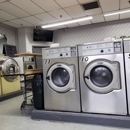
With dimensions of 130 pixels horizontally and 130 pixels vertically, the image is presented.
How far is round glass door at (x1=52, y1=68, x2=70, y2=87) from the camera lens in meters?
2.21

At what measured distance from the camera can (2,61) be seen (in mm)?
4074

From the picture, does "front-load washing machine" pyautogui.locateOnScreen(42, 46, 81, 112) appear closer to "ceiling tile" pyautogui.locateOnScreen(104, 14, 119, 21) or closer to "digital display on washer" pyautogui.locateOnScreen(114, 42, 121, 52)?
"digital display on washer" pyautogui.locateOnScreen(114, 42, 121, 52)

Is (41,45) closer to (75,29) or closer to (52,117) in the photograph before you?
(75,29)

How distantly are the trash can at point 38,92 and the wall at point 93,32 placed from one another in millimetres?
4830

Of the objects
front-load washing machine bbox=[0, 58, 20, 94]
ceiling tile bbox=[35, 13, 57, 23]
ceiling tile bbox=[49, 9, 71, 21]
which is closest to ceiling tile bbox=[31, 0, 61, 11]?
ceiling tile bbox=[49, 9, 71, 21]

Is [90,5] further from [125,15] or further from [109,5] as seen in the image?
[125,15]

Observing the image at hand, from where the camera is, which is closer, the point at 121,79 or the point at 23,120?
the point at 121,79

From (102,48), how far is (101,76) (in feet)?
1.33

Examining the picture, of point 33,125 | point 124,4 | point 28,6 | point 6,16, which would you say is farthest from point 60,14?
point 33,125

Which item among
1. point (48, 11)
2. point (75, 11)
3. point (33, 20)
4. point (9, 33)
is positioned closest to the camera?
point (48, 11)

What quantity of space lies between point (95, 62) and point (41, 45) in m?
5.36

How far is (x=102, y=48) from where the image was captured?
1.92m

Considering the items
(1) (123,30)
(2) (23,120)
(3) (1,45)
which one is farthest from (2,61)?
(1) (123,30)

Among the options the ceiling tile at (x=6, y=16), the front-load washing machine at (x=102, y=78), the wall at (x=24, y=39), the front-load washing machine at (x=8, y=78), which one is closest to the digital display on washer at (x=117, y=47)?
the front-load washing machine at (x=102, y=78)
